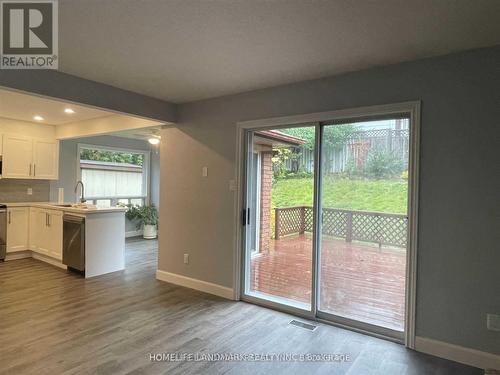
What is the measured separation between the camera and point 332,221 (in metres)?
3.24

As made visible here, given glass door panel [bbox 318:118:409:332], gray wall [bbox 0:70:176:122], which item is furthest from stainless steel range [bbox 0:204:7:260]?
glass door panel [bbox 318:118:409:332]

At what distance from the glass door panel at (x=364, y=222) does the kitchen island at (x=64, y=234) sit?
3274mm

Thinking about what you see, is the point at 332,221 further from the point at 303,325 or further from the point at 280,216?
the point at 303,325

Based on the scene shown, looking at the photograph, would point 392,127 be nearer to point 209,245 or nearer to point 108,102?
point 209,245

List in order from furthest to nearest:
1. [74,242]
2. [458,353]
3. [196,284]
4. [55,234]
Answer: [55,234], [74,242], [196,284], [458,353]

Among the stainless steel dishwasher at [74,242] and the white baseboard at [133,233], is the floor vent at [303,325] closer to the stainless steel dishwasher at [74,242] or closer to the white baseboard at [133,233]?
the stainless steel dishwasher at [74,242]

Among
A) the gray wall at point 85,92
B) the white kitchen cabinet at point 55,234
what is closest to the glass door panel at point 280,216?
the gray wall at point 85,92

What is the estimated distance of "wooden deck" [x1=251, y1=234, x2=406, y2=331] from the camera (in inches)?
116

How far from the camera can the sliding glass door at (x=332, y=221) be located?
116 inches

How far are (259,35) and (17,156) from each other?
5339 mm

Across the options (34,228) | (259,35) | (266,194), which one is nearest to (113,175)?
(34,228)

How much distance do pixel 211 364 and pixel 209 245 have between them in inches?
68.7

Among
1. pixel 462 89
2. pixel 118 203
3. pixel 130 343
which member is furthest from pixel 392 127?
pixel 118 203

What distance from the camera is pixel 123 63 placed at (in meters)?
2.90
